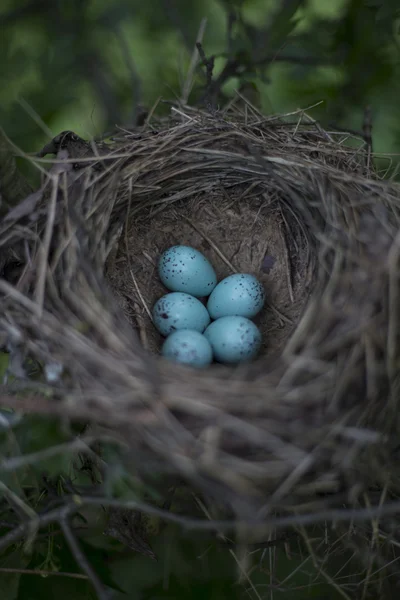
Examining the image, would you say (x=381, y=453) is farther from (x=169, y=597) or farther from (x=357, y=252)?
(x=169, y=597)

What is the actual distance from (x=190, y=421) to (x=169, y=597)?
59cm

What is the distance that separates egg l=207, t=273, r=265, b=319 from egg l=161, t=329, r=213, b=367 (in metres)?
0.21

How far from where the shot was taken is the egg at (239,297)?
183 cm

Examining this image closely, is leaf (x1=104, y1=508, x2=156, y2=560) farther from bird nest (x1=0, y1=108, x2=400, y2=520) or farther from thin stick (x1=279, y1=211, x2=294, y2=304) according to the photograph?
thin stick (x1=279, y1=211, x2=294, y2=304)

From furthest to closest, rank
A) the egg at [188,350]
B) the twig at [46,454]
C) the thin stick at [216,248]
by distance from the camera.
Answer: the thin stick at [216,248] → the egg at [188,350] → the twig at [46,454]

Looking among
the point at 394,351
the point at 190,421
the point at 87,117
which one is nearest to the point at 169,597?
the point at 190,421

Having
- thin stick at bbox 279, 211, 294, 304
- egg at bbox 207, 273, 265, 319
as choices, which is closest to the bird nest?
thin stick at bbox 279, 211, 294, 304

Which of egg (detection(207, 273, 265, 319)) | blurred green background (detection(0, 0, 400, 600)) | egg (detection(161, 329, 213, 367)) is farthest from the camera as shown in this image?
egg (detection(207, 273, 265, 319))

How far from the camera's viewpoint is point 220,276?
2.05 meters

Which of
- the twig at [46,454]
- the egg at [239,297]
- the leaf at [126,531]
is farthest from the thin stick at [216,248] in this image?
the twig at [46,454]

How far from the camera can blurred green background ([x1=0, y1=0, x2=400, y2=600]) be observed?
1.49m

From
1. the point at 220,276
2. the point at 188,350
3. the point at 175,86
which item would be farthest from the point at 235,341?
the point at 175,86

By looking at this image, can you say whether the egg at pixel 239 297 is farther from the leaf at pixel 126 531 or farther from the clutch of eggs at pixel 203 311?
the leaf at pixel 126 531

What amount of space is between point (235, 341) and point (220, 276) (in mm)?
401
